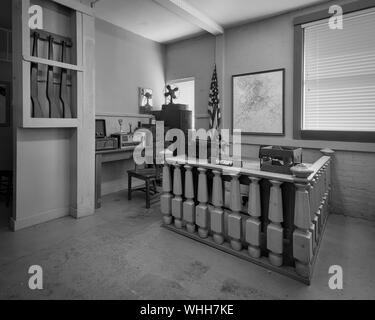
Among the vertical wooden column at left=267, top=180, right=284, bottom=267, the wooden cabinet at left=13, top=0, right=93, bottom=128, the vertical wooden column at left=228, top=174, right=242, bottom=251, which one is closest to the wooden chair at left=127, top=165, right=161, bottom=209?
the wooden cabinet at left=13, top=0, right=93, bottom=128

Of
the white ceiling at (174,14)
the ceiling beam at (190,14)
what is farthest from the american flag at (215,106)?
the white ceiling at (174,14)

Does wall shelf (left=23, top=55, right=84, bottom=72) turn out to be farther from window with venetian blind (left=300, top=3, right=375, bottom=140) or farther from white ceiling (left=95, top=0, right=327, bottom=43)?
window with venetian blind (left=300, top=3, right=375, bottom=140)

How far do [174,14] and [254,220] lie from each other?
137 inches

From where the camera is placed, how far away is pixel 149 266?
7.07ft

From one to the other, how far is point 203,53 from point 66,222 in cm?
382

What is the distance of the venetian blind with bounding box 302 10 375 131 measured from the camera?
10.5 feet

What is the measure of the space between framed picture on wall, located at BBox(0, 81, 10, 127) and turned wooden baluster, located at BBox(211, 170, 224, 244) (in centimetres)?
410

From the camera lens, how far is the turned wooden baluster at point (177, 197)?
2762 millimetres

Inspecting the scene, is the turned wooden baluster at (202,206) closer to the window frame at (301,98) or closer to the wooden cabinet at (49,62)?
the wooden cabinet at (49,62)

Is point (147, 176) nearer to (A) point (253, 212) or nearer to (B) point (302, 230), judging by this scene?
(A) point (253, 212)

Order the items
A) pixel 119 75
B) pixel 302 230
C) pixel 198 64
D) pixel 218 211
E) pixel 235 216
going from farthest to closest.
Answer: pixel 198 64, pixel 119 75, pixel 218 211, pixel 235 216, pixel 302 230

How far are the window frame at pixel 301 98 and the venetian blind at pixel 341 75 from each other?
6cm

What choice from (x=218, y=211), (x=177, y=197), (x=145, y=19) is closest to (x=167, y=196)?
(x=177, y=197)
